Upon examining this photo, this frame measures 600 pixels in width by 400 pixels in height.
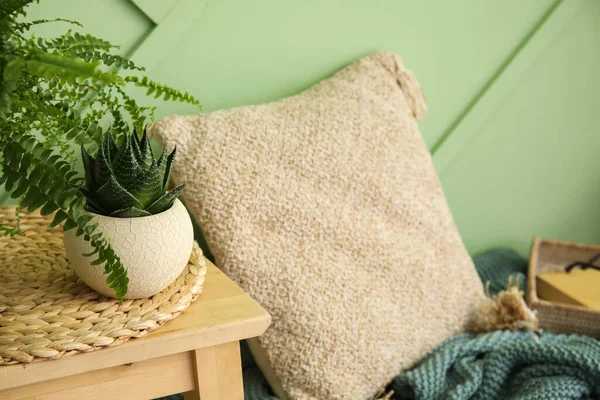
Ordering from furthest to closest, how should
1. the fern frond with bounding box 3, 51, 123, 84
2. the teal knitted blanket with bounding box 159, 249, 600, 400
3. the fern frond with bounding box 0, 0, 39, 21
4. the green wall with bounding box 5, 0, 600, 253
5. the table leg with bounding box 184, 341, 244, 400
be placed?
the green wall with bounding box 5, 0, 600, 253 < the teal knitted blanket with bounding box 159, 249, 600, 400 < the table leg with bounding box 184, 341, 244, 400 < the fern frond with bounding box 0, 0, 39, 21 < the fern frond with bounding box 3, 51, 123, 84

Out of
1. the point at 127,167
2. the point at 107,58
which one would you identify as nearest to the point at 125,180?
the point at 127,167

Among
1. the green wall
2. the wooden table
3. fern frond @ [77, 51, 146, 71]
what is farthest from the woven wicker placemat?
the green wall

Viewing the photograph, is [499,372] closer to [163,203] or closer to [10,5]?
[163,203]

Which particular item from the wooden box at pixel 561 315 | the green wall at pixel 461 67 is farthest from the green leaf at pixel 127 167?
the wooden box at pixel 561 315

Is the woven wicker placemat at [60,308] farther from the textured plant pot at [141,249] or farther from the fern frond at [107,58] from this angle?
the fern frond at [107,58]

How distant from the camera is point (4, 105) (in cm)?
60

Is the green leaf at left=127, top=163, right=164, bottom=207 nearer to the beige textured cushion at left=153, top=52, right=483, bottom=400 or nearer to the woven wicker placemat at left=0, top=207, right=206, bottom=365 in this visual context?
the woven wicker placemat at left=0, top=207, right=206, bottom=365

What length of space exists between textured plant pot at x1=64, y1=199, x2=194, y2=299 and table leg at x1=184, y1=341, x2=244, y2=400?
0.33ft

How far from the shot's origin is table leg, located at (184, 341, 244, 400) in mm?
778

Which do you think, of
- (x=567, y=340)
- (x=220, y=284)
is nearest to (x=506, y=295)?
(x=567, y=340)

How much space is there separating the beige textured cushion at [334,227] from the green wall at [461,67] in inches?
4.6

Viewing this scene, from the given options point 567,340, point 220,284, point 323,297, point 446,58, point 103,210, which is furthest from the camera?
point 446,58

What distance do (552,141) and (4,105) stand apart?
138cm

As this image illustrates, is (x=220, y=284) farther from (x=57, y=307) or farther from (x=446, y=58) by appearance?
(x=446, y=58)
